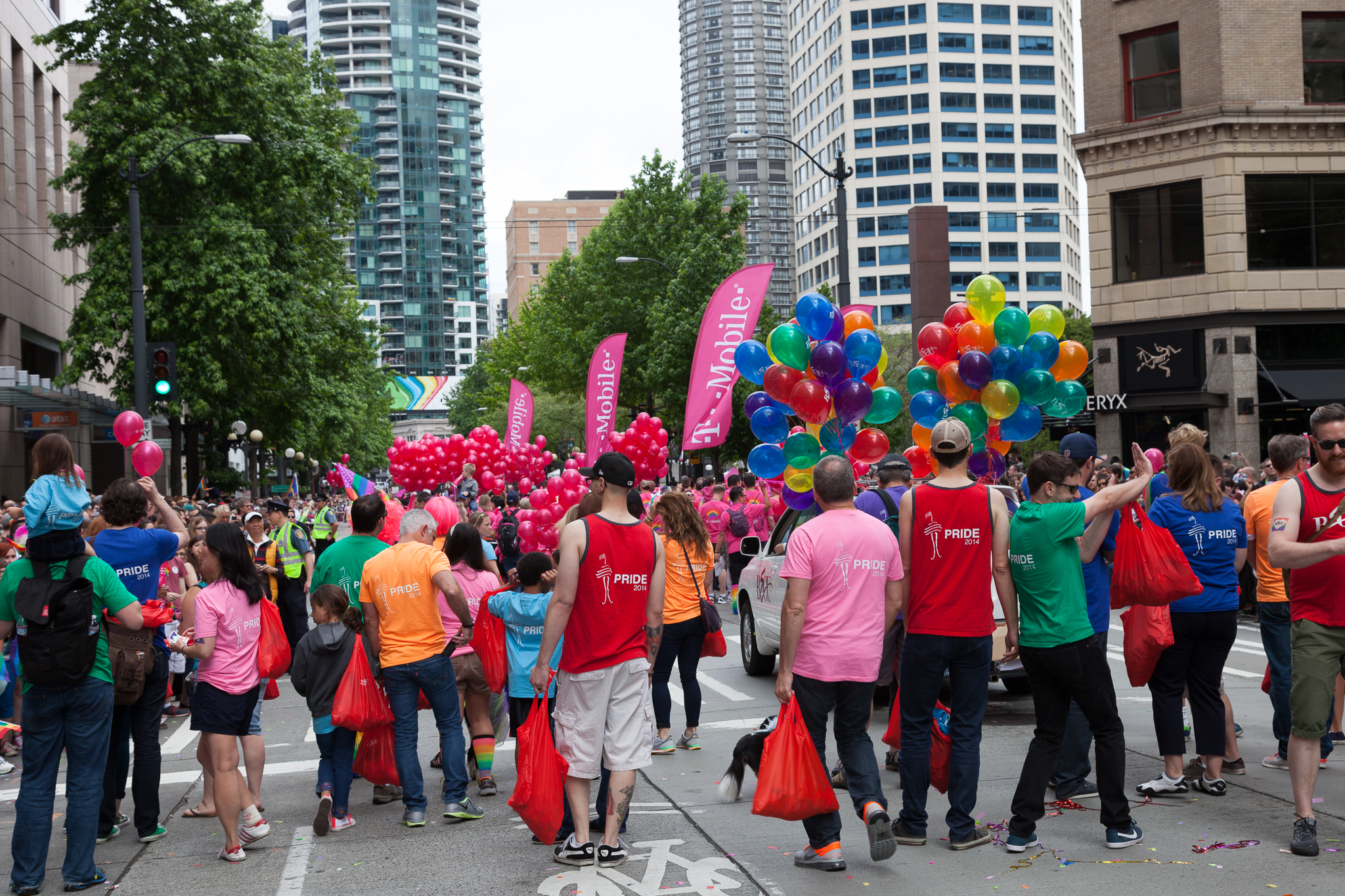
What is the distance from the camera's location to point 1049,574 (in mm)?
5816

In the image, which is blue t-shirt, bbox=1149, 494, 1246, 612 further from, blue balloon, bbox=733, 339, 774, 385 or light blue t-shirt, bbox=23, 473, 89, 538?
blue balloon, bbox=733, 339, 774, 385

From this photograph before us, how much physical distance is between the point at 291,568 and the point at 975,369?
709 centimetres

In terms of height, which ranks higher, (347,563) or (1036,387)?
(1036,387)

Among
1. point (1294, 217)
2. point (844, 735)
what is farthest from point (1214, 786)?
point (1294, 217)

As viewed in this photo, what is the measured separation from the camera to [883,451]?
13.2 m

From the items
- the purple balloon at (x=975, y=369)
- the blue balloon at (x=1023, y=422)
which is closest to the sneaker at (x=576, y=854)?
the purple balloon at (x=975, y=369)

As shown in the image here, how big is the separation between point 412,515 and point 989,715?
15.7ft

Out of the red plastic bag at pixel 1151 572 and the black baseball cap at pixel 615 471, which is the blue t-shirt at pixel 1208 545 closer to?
the red plastic bag at pixel 1151 572

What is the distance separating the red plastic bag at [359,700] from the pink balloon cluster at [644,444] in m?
12.8

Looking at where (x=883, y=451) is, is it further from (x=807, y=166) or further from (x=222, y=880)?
(x=807, y=166)

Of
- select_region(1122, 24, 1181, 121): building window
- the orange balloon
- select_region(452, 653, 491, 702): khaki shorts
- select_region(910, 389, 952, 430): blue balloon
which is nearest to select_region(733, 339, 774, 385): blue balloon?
select_region(910, 389, 952, 430): blue balloon

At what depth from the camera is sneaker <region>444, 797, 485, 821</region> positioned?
22.2 ft

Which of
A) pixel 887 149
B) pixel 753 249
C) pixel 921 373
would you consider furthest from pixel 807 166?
pixel 921 373

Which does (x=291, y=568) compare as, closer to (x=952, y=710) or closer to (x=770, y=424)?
(x=770, y=424)
